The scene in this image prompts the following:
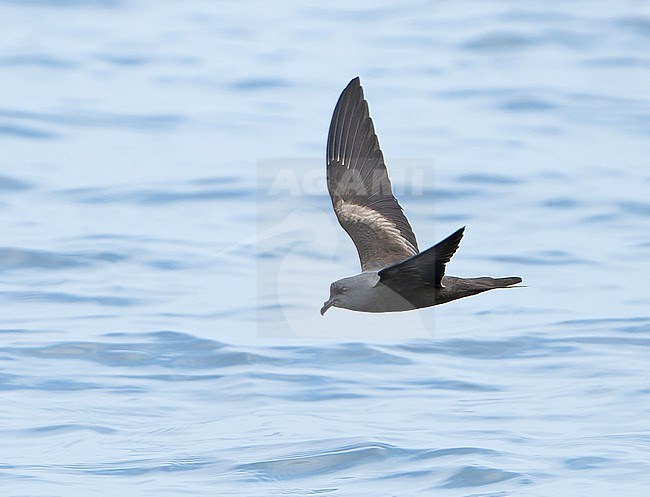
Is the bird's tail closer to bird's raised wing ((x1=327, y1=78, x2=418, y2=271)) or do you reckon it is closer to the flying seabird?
the flying seabird

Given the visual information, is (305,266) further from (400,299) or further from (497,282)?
(497,282)

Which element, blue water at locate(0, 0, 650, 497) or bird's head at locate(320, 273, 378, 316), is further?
blue water at locate(0, 0, 650, 497)

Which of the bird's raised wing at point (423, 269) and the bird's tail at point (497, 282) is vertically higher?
the bird's raised wing at point (423, 269)

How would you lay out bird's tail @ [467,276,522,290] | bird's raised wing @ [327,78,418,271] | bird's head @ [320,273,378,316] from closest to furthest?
bird's tail @ [467,276,522,290], bird's head @ [320,273,378,316], bird's raised wing @ [327,78,418,271]

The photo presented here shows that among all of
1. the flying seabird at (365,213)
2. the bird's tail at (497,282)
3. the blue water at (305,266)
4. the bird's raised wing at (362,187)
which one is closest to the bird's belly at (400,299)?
the flying seabird at (365,213)

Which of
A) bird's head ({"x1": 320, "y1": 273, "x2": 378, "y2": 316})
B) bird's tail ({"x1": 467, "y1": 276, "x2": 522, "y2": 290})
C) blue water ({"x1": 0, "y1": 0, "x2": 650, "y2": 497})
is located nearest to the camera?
bird's tail ({"x1": 467, "y1": 276, "x2": 522, "y2": 290})

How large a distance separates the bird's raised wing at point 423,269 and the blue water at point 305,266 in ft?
6.35

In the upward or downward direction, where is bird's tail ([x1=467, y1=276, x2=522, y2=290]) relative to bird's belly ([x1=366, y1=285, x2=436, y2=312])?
upward

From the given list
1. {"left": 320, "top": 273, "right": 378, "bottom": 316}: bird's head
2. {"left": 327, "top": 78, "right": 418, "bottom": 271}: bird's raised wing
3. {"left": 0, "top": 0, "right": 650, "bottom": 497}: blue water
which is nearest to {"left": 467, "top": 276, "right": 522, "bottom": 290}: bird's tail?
{"left": 320, "top": 273, "right": 378, "bottom": 316}: bird's head

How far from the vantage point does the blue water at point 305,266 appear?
986cm

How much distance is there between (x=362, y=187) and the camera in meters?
9.46

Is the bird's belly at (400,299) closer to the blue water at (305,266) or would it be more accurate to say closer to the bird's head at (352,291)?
the bird's head at (352,291)

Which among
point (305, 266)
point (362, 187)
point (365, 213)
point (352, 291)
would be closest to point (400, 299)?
point (352, 291)

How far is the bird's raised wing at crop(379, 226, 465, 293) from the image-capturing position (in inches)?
282
